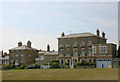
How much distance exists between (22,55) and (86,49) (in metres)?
22.8

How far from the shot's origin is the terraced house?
1983 inches

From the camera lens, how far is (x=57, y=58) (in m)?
63.5

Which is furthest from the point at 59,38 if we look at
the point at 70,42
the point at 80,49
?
the point at 80,49

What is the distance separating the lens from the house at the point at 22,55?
67.1m

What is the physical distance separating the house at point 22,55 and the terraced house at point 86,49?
1332 centimetres

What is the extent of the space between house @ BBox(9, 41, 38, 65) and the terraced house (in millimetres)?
13318

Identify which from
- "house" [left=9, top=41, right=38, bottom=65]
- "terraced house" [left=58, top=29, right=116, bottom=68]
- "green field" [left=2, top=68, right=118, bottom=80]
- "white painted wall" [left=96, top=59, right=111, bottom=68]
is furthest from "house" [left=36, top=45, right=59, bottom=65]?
"green field" [left=2, top=68, right=118, bottom=80]

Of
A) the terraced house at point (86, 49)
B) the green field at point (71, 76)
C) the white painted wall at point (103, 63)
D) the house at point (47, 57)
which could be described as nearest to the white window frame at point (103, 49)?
the terraced house at point (86, 49)

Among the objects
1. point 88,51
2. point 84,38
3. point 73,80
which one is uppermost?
point 84,38

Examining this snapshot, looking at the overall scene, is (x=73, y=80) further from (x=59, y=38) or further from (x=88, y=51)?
(x=59, y=38)

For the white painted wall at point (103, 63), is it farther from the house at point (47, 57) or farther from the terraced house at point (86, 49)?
the house at point (47, 57)

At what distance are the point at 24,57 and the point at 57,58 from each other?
11.3 meters

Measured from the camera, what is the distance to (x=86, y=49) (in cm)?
5588

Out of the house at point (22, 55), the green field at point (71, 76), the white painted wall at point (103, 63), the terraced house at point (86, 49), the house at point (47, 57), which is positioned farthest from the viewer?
the house at point (22, 55)
